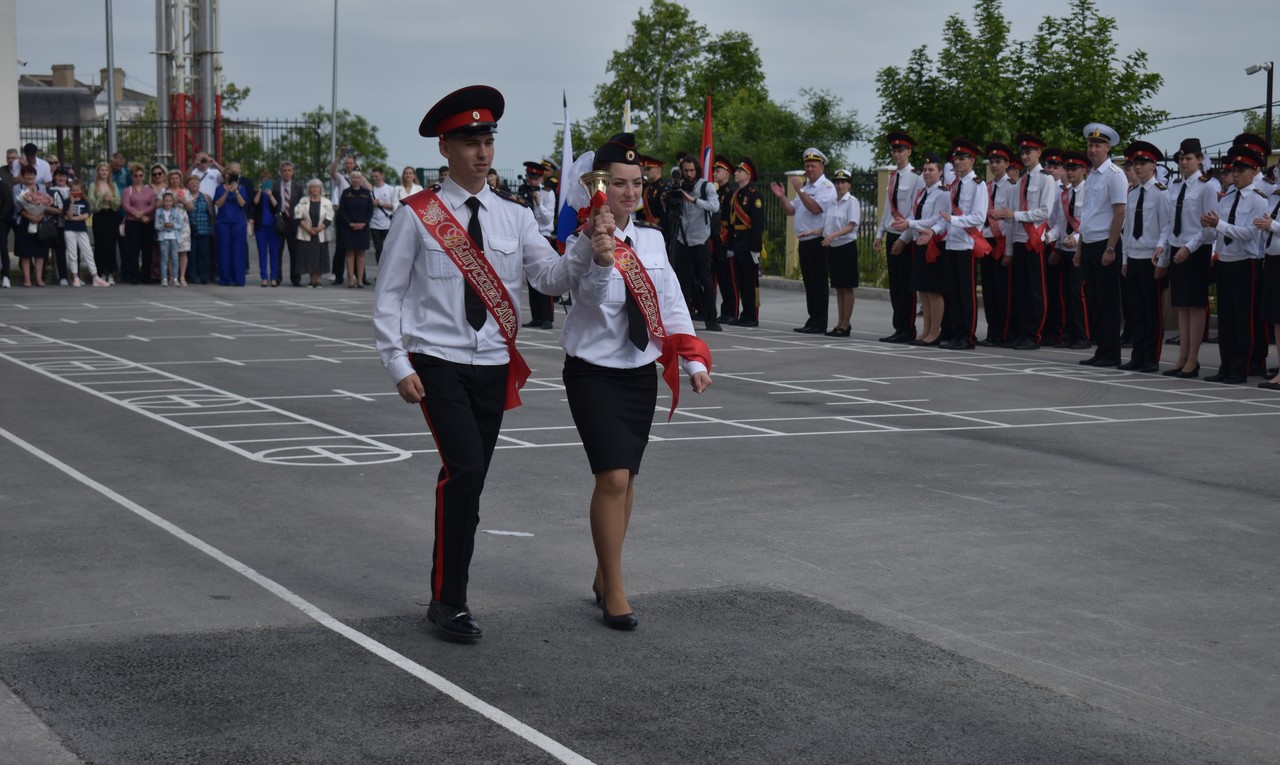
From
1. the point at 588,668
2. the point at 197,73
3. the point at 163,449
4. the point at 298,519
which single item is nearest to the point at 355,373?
the point at 163,449

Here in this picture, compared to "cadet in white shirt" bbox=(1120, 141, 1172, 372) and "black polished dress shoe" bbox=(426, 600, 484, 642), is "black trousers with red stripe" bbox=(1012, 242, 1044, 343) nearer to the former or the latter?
"cadet in white shirt" bbox=(1120, 141, 1172, 372)

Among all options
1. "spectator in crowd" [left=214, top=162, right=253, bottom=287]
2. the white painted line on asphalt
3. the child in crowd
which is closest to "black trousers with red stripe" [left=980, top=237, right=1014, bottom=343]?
the white painted line on asphalt

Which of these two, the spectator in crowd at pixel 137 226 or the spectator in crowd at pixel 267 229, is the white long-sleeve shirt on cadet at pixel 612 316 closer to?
the spectator in crowd at pixel 137 226

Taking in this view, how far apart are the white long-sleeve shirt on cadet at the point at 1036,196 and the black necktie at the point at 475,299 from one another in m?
12.7

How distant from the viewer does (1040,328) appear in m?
18.2

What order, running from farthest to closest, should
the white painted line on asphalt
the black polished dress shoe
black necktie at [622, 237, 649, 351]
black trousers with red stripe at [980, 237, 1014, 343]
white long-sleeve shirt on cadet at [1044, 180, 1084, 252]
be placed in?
black trousers with red stripe at [980, 237, 1014, 343]
white long-sleeve shirt on cadet at [1044, 180, 1084, 252]
black necktie at [622, 237, 649, 351]
the black polished dress shoe
the white painted line on asphalt

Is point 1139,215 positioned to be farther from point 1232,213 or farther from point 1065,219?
point 1065,219

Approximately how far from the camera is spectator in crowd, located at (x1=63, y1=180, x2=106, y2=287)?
26.0 m

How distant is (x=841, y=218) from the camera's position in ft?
64.9

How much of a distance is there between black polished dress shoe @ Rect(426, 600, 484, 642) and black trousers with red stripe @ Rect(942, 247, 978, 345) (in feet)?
41.7

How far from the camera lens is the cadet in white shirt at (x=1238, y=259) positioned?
14.6m

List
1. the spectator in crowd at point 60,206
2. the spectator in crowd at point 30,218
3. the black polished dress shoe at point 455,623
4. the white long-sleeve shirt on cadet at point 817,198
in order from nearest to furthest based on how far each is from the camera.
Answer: the black polished dress shoe at point 455,623 → the white long-sleeve shirt on cadet at point 817,198 → the spectator in crowd at point 30,218 → the spectator in crowd at point 60,206

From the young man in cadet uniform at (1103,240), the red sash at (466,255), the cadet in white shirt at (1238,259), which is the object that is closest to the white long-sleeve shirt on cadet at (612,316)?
the red sash at (466,255)

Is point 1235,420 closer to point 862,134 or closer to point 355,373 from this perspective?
point 355,373
